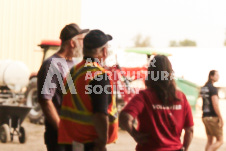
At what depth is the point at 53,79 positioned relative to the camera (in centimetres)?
448

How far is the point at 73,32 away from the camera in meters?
4.55

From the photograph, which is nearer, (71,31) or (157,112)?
(157,112)

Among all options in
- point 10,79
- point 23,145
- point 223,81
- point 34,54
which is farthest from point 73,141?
point 223,81

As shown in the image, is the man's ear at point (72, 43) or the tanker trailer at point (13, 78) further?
the tanker trailer at point (13, 78)

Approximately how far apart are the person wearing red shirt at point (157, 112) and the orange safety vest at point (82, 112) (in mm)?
Answer: 226

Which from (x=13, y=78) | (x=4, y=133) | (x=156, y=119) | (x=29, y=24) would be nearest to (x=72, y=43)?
(x=156, y=119)

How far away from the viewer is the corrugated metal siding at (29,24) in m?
22.1

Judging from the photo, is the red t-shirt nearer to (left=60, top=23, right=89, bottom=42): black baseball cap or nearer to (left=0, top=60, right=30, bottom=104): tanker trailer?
(left=60, top=23, right=89, bottom=42): black baseball cap

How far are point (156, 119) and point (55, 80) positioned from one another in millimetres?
Answer: 955

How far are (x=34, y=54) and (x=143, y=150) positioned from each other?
18506 mm

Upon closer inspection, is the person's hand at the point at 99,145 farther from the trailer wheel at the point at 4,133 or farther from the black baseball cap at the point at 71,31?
the trailer wheel at the point at 4,133

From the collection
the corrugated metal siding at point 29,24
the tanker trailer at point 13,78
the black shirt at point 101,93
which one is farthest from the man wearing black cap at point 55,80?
the corrugated metal siding at point 29,24

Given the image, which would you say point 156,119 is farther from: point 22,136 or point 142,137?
point 22,136

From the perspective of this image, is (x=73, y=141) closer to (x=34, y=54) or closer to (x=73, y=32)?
(x=73, y=32)
